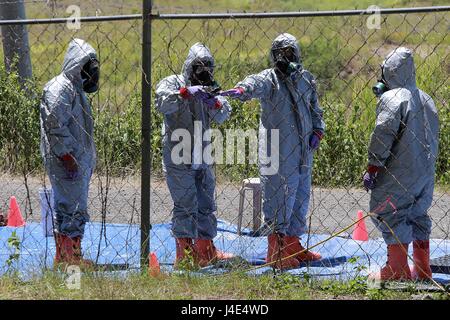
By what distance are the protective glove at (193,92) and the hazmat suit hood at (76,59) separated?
0.70m

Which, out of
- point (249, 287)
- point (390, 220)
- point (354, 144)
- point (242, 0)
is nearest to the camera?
point (249, 287)

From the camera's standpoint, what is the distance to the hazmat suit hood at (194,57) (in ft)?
21.4

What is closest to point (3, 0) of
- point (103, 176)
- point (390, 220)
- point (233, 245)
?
point (103, 176)

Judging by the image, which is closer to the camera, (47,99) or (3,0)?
(47,99)

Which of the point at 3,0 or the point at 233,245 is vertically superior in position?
the point at 3,0

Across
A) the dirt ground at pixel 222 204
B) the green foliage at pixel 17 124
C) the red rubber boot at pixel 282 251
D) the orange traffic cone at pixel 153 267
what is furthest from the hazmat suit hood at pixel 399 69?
the green foliage at pixel 17 124

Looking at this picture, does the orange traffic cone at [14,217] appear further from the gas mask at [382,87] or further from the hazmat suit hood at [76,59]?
the gas mask at [382,87]

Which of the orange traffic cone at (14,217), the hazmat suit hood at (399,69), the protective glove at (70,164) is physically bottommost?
the orange traffic cone at (14,217)

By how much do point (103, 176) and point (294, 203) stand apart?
4053 mm

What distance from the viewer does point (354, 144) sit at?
10.0 m

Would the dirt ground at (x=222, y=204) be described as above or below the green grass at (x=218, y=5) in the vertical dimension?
below
